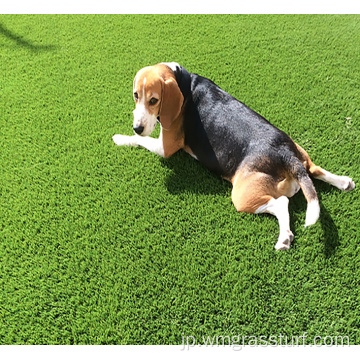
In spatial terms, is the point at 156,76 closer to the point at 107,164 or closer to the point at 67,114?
the point at 107,164

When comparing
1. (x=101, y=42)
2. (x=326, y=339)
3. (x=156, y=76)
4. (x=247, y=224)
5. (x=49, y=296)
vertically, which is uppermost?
(x=156, y=76)

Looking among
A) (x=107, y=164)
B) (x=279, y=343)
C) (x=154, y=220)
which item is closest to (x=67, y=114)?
(x=107, y=164)

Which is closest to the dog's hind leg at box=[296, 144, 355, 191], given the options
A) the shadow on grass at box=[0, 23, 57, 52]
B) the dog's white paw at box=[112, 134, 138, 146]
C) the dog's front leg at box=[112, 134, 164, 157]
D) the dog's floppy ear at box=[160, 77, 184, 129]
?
the dog's floppy ear at box=[160, 77, 184, 129]

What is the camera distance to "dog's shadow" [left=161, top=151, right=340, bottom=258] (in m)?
2.91

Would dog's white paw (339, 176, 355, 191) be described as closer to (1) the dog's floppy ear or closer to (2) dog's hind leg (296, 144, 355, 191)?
(2) dog's hind leg (296, 144, 355, 191)

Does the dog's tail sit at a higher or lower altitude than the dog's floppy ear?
lower

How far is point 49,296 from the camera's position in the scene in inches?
106

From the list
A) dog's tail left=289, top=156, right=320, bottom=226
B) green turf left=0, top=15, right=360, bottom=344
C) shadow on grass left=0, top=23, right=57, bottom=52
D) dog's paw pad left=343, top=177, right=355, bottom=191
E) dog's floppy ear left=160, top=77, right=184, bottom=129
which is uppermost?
dog's floppy ear left=160, top=77, right=184, bottom=129

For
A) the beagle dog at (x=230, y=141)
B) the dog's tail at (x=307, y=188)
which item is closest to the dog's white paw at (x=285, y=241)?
the beagle dog at (x=230, y=141)

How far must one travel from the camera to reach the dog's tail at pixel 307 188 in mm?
2609

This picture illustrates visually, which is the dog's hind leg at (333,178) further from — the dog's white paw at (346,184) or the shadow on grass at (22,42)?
the shadow on grass at (22,42)

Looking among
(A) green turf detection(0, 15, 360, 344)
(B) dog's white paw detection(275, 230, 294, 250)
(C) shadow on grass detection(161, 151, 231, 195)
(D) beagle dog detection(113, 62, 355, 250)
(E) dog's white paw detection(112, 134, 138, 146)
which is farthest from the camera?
(E) dog's white paw detection(112, 134, 138, 146)

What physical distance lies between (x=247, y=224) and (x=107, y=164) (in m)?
1.58

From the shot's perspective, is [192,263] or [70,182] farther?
[70,182]
